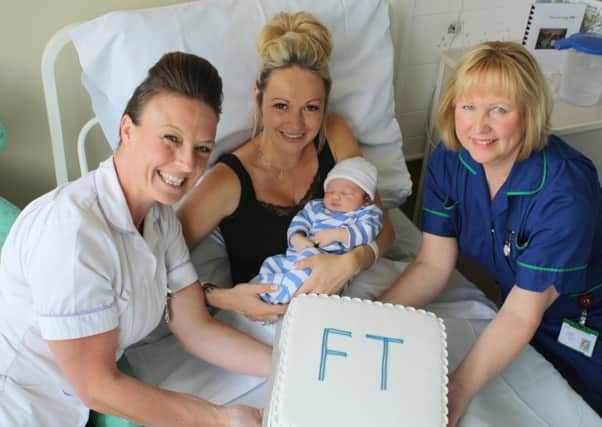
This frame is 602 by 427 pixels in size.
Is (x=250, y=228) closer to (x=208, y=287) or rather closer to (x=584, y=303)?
(x=208, y=287)

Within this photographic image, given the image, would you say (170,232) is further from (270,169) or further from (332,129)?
(332,129)

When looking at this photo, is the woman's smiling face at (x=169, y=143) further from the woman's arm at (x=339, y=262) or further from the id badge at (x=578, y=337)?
the id badge at (x=578, y=337)

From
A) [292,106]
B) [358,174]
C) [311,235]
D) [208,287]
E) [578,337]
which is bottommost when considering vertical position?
[578,337]

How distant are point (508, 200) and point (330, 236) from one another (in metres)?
0.43

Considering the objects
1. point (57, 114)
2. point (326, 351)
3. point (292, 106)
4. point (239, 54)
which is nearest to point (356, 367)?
point (326, 351)

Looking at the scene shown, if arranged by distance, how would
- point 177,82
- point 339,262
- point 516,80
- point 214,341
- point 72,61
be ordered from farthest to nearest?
point 72,61 < point 339,262 < point 214,341 < point 516,80 < point 177,82

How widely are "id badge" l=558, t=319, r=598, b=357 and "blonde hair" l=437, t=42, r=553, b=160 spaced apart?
529mm

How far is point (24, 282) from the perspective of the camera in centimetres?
116

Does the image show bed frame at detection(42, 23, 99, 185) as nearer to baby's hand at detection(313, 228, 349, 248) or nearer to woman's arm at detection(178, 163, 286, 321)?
woman's arm at detection(178, 163, 286, 321)

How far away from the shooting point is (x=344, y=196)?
1621 mm

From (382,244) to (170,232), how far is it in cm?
62

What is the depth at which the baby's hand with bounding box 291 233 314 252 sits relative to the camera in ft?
5.08

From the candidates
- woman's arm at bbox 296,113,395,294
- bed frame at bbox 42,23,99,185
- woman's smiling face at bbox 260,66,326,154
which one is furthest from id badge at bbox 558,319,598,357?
bed frame at bbox 42,23,99,185

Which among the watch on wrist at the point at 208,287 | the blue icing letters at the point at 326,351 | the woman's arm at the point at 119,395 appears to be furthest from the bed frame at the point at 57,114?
the blue icing letters at the point at 326,351
